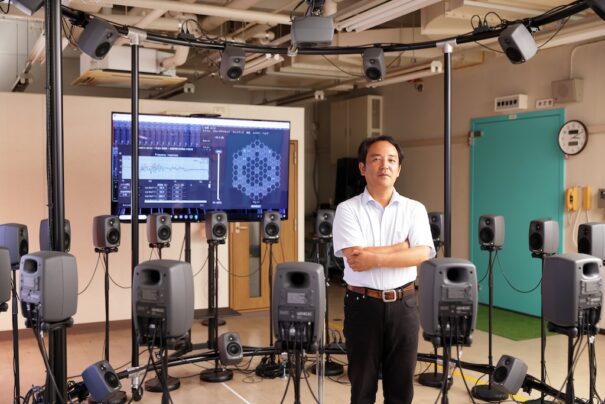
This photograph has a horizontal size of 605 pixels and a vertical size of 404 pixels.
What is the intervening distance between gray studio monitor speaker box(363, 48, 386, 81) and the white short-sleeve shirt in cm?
195

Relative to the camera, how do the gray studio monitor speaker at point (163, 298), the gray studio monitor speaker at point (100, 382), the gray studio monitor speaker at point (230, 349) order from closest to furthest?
the gray studio monitor speaker at point (163, 298) < the gray studio monitor speaker at point (100, 382) < the gray studio monitor speaker at point (230, 349)

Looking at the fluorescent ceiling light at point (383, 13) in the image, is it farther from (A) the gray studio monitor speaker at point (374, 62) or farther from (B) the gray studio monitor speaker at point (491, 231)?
(B) the gray studio monitor speaker at point (491, 231)

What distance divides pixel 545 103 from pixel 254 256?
146 inches

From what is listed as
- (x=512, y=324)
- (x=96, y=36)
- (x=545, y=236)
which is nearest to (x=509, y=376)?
(x=545, y=236)

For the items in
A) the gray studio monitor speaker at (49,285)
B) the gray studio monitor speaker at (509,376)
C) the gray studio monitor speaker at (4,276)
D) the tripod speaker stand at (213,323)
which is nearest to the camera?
the gray studio monitor speaker at (49,285)

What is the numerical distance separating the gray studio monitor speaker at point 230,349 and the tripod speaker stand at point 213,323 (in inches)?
19.1

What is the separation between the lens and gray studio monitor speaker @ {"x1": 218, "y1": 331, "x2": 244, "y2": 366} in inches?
187

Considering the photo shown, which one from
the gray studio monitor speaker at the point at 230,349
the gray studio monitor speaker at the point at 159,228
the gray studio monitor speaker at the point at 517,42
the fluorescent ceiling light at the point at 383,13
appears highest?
the fluorescent ceiling light at the point at 383,13

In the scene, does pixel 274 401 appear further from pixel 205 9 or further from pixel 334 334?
pixel 205 9

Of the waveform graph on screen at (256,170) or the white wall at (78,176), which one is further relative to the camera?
the white wall at (78,176)

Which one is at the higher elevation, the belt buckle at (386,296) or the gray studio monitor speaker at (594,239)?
the gray studio monitor speaker at (594,239)

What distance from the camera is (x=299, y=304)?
256 centimetres

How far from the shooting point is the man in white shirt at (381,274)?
3178 mm

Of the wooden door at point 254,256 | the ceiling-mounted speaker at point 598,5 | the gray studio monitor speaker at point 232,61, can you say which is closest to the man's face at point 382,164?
the ceiling-mounted speaker at point 598,5
